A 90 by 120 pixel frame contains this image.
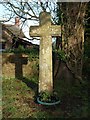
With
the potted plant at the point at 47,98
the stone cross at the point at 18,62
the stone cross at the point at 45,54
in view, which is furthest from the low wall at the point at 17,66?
the potted plant at the point at 47,98

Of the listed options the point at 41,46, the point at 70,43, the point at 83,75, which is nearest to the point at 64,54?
the point at 70,43

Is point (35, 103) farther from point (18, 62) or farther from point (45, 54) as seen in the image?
point (18, 62)

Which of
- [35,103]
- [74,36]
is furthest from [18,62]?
[35,103]

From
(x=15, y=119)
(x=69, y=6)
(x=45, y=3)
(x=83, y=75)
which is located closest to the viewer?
(x=15, y=119)

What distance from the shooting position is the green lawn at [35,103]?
282 inches

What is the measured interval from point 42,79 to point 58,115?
166cm

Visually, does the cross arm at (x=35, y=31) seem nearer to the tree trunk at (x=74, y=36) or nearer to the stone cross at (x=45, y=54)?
the stone cross at (x=45, y=54)

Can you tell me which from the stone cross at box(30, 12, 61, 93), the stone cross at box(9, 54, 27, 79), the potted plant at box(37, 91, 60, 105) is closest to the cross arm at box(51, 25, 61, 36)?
the stone cross at box(30, 12, 61, 93)

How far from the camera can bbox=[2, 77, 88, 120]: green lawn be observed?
717 centimetres

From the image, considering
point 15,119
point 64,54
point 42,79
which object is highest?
point 64,54

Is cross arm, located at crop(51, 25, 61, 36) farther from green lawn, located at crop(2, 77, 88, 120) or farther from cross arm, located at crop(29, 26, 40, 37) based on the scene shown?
green lawn, located at crop(2, 77, 88, 120)

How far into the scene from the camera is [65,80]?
10.9 meters

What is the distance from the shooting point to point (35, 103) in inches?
317

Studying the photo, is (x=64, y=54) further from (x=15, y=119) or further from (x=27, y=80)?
(x=15, y=119)
